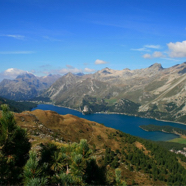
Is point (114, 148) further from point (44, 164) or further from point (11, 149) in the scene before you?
point (11, 149)

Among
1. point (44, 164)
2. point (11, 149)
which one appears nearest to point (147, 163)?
point (44, 164)

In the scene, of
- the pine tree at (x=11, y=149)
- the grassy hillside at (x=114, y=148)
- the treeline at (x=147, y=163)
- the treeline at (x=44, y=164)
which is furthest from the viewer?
the treeline at (x=147, y=163)

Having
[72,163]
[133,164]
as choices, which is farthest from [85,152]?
[133,164]

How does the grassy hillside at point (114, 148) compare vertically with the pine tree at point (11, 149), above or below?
below

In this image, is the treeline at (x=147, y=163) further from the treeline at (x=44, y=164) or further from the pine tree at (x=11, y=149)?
the pine tree at (x=11, y=149)

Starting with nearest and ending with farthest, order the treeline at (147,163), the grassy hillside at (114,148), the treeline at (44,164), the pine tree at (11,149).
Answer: the treeline at (44,164), the pine tree at (11,149), the grassy hillside at (114,148), the treeline at (147,163)

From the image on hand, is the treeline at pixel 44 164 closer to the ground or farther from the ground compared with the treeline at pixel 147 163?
farther from the ground

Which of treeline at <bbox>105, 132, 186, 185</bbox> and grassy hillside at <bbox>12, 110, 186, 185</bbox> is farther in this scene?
treeline at <bbox>105, 132, 186, 185</bbox>

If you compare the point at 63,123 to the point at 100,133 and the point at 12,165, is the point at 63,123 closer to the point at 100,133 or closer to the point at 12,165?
the point at 100,133

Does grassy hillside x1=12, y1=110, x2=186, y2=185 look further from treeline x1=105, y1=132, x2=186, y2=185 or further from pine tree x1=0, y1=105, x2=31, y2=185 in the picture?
pine tree x1=0, y1=105, x2=31, y2=185

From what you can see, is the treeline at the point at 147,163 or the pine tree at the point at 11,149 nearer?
the pine tree at the point at 11,149

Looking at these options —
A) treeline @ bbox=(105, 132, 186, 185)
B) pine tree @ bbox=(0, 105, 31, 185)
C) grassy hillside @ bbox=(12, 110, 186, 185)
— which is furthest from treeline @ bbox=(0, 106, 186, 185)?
treeline @ bbox=(105, 132, 186, 185)

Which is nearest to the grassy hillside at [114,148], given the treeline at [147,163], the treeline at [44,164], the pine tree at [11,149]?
the treeline at [147,163]

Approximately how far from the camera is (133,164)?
71.1 m
